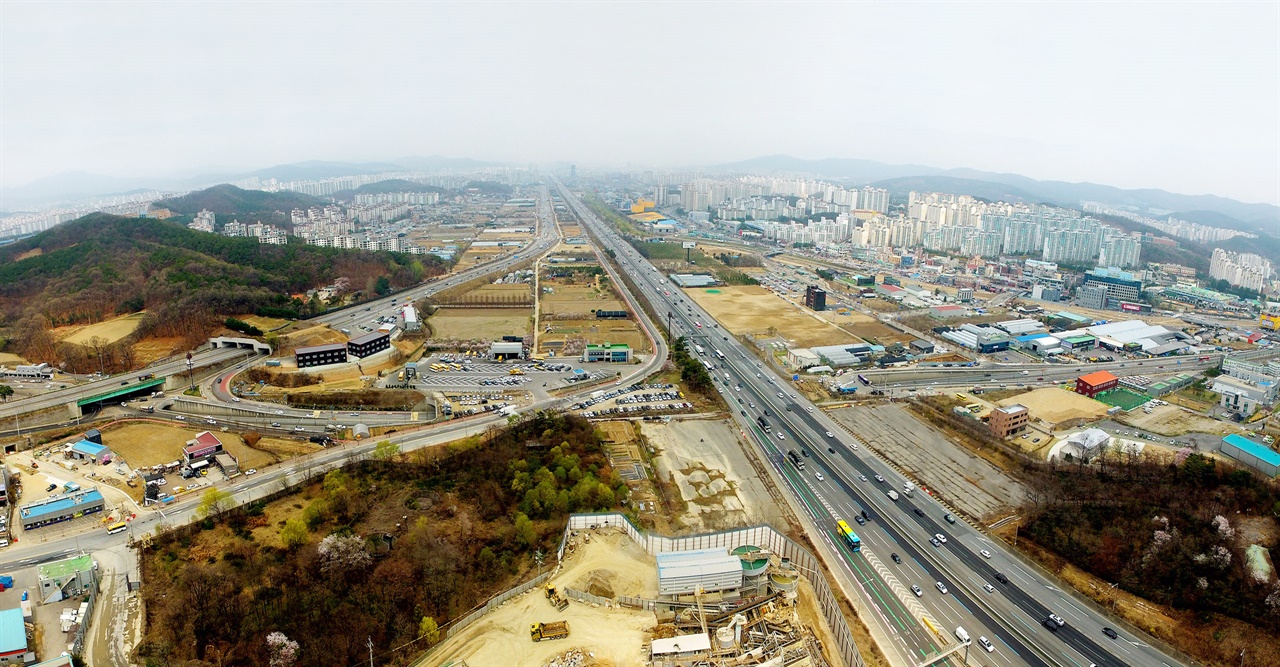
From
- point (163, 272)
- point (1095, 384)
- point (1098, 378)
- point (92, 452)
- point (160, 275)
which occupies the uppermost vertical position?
point (163, 272)

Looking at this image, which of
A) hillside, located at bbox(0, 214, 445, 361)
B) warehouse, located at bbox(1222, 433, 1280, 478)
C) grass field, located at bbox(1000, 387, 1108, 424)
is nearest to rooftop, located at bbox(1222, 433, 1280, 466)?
warehouse, located at bbox(1222, 433, 1280, 478)

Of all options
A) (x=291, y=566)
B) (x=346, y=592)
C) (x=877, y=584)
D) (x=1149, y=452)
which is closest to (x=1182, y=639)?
(x=877, y=584)

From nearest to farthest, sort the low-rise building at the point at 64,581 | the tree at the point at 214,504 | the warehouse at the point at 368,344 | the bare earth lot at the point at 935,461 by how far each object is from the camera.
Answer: the low-rise building at the point at 64,581, the tree at the point at 214,504, the bare earth lot at the point at 935,461, the warehouse at the point at 368,344

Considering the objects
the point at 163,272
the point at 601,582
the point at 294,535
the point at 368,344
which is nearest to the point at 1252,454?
the point at 601,582

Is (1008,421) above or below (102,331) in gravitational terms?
below

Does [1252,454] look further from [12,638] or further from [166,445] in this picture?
[166,445]

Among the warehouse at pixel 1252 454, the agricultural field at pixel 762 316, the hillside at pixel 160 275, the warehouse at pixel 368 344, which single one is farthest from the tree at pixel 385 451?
the warehouse at pixel 1252 454

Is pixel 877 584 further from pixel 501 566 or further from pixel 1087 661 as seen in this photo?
pixel 501 566

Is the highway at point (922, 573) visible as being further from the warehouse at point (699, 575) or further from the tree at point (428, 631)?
the tree at point (428, 631)
